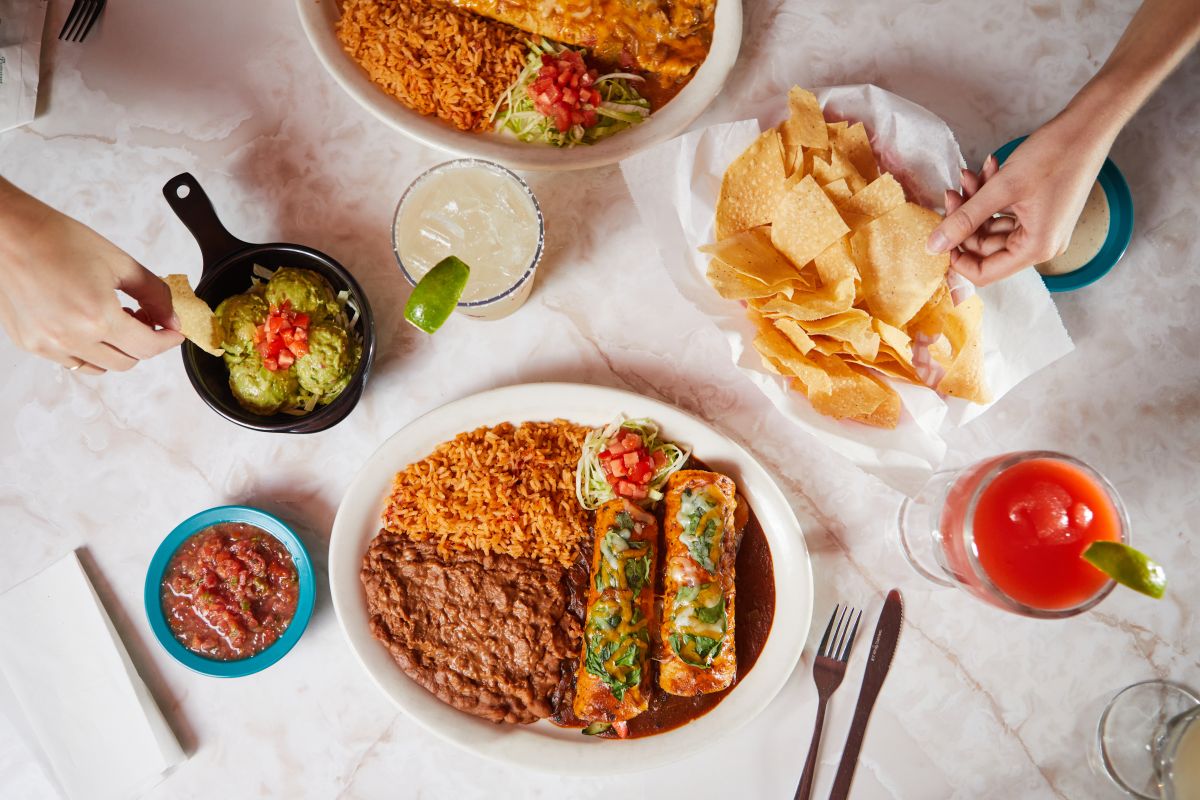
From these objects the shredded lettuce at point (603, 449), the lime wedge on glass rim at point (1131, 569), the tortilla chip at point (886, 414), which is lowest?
the shredded lettuce at point (603, 449)

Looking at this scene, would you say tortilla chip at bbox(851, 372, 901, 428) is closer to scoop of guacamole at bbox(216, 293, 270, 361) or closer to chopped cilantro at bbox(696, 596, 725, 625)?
chopped cilantro at bbox(696, 596, 725, 625)

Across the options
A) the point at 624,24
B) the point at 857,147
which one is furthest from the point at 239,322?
the point at 857,147

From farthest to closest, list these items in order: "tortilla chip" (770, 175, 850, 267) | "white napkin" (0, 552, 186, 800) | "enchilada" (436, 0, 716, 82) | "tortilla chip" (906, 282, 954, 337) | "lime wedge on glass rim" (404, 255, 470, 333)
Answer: "white napkin" (0, 552, 186, 800) < "enchilada" (436, 0, 716, 82) < "tortilla chip" (906, 282, 954, 337) < "tortilla chip" (770, 175, 850, 267) < "lime wedge on glass rim" (404, 255, 470, 333)

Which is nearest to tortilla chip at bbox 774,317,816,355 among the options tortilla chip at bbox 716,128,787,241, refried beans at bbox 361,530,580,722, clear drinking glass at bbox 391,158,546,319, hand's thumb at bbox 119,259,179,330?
tortilla chip at bbox 716,128,787,241

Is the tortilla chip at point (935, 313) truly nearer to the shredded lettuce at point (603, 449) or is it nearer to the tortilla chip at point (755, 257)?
the tortilla chip at point (755, 257)

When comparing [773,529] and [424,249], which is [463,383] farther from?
[773,529]

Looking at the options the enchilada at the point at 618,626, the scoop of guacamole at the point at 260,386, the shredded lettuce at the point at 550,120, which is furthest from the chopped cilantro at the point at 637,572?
the shredded lettuce at the point at 550,120
